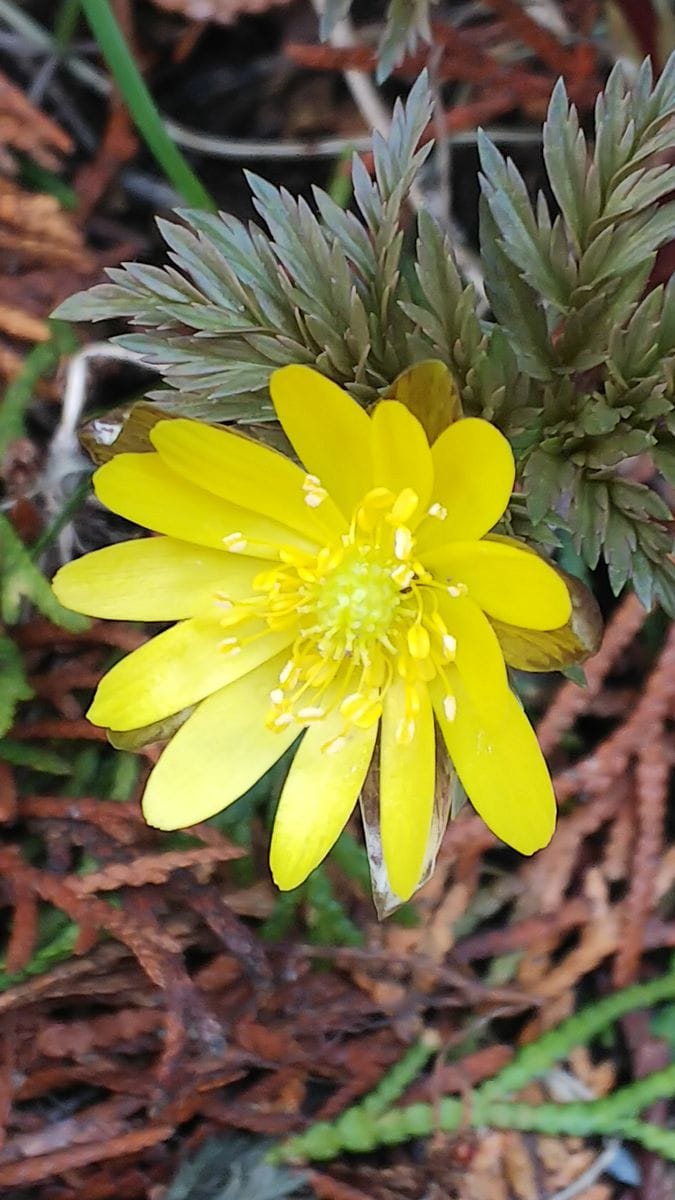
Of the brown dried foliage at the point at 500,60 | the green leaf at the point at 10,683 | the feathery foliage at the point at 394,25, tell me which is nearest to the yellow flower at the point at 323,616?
the green leaf at the point at 10,683

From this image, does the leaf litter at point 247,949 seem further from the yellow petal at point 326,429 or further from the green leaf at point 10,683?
the yellow petal at point 326,429

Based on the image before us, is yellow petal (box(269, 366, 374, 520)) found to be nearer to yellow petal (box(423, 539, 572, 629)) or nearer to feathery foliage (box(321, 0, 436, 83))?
yellow petal (box(423, 539, 572, 629))

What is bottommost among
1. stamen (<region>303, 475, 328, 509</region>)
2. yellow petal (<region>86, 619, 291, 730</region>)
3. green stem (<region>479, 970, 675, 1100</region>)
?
green stem (<region>479, 970, 675, 1100</region>)

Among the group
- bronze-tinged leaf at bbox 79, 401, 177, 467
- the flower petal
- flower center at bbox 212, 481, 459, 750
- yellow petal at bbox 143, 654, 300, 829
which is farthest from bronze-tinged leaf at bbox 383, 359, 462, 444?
yellow petal at bbox 143, 654, 300, 829

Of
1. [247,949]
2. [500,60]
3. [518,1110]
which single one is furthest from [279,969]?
[500,60]

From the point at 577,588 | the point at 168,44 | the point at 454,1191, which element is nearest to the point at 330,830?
the point at 577,588
